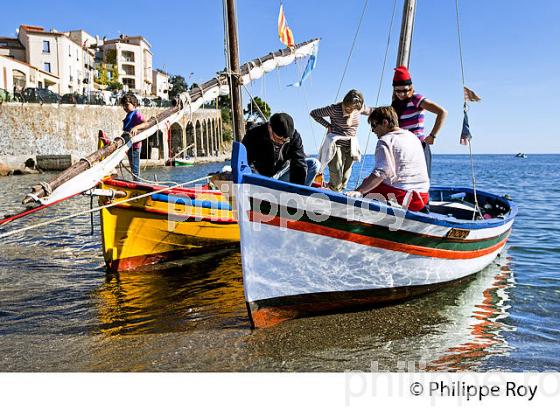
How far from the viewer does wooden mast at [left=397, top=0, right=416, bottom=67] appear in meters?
8.73

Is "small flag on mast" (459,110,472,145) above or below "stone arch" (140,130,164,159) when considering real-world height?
below

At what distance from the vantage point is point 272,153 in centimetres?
615

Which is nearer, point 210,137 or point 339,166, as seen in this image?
point 339,166

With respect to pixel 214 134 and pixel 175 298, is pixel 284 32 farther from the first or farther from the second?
pixel 214 134

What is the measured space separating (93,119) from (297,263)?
45.1 metres

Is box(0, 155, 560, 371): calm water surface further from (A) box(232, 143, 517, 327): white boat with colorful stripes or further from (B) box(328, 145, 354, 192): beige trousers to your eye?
(B) box(328, 145, 354, 192): beige trousers

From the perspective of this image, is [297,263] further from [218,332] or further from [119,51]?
[119,51]

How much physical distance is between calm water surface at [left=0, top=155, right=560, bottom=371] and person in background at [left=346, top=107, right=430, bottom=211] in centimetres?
158

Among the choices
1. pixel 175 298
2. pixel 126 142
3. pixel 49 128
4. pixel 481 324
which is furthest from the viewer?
pixel 49 128

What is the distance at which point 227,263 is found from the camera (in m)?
9.58

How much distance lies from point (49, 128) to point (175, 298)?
40.1m

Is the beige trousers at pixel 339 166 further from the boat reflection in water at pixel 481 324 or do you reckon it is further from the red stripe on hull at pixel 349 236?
the boat reflection in water at pixel 481 324

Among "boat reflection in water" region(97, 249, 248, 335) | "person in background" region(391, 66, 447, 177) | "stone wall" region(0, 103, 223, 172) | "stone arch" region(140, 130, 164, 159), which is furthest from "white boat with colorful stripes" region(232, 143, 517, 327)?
"stone arch" region(140, 130, 164, 159)

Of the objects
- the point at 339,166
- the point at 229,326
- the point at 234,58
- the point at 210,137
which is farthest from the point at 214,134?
the point at 229,326
